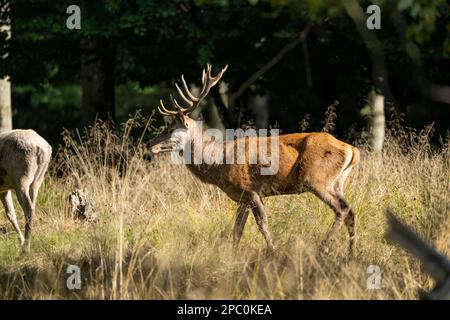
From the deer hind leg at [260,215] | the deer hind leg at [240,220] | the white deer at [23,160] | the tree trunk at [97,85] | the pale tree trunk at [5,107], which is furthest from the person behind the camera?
the tree trunk at [97,85]

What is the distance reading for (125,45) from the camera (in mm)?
15328

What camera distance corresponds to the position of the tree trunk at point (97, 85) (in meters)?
15.5

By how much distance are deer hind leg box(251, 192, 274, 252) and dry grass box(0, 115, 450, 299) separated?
12 centimetres

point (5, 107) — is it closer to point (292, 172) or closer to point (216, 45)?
point (216, 45)

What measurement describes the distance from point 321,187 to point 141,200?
2121mm

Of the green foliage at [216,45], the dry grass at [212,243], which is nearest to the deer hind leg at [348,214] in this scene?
the dry grass at [212,243]

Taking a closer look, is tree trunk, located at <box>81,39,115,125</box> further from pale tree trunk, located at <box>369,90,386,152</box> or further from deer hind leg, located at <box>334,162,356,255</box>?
→ deer hind leg, located at <box>334,162,356,255</box>

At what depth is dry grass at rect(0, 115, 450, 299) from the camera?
7.39 metres

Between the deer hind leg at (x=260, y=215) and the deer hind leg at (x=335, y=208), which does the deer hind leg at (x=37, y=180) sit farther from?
the deer hind leg at (x=335, y=208)

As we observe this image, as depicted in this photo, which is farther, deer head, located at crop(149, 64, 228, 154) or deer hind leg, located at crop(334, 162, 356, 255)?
deer head, located at crop(149, 64, 228, 154)

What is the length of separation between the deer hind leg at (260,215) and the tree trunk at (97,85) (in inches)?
252

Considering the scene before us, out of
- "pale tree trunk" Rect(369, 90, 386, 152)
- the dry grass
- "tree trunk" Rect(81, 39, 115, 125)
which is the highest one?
"tree trunk" Rect(81, 39, 115, 125)

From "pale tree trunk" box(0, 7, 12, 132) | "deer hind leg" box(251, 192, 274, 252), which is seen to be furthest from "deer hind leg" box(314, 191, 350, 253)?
"pale tree trunk" box(0, 7, 12, 132)
